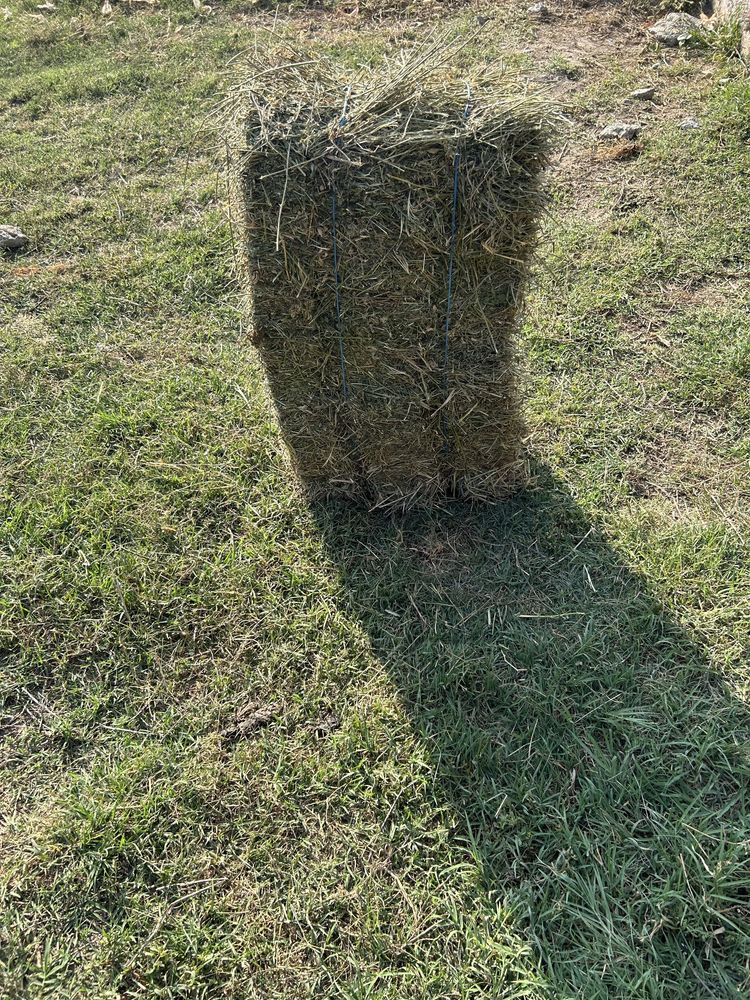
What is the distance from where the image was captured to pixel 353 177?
95.1 inches

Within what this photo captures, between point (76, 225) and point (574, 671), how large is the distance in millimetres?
4643

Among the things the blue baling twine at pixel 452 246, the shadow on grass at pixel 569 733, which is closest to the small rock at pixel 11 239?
the shadow on grass at pixel 569 733

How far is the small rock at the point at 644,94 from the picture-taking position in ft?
17.6

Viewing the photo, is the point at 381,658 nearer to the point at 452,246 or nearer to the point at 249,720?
the point at 249,720

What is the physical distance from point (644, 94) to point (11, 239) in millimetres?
4835

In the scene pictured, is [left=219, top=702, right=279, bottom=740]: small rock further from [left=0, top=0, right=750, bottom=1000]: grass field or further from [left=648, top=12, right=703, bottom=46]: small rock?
[left=648, top=12, right=703, bottom=46]: small rock

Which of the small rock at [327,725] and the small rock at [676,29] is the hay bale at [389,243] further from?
the small rock at [676,29]

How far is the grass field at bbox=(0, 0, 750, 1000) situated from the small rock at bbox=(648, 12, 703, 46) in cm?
178

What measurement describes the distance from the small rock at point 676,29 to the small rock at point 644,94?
0.91m

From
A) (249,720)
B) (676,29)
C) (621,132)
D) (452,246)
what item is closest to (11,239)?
(452,246)

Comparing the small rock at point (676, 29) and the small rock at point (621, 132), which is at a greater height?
the small rock at point (676, 29)

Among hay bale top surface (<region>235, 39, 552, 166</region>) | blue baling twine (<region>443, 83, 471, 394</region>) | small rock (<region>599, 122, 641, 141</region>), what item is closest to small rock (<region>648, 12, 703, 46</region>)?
small rock (<region>599, 122, 641, 141</region>)

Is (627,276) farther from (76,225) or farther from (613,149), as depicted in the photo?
(76,225)

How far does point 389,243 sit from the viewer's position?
8.23ft
